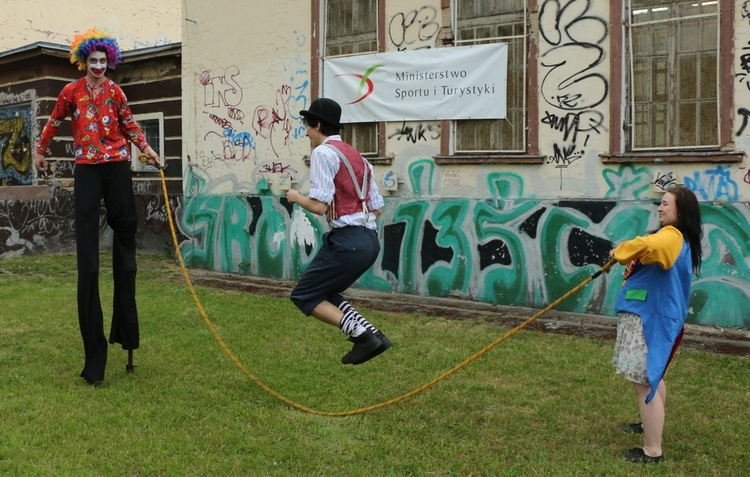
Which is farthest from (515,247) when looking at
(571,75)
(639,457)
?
(639,457)

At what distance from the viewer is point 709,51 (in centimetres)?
875

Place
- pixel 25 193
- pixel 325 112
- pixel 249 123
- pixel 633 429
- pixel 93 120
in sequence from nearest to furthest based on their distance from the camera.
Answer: pixel 633 429 → pixel 325 112 → pixel 93 120 → pixel 249 123 → pixel 25 193

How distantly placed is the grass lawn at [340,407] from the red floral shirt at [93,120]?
1.74 metres

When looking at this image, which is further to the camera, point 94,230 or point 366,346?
point 94,230

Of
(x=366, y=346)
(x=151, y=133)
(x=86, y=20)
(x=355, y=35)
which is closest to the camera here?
(x=366, y=346)

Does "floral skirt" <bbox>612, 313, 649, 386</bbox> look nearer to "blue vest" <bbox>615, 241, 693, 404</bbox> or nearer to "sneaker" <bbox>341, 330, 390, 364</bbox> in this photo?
"blue vest" <bbox>615, 241, 693, 404</bbox>

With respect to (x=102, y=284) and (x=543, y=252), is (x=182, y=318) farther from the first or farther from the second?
(x=543, y=252)

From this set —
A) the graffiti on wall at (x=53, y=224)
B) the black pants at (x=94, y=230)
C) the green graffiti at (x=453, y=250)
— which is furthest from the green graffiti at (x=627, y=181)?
the graffiti on wall at (x=53, y=224)

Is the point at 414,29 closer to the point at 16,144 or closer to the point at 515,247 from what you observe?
the point at 515,247

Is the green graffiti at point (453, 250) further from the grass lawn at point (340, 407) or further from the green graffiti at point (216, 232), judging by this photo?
the green graffiti at point (216, 232)

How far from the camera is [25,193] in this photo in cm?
1530

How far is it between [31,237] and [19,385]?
10.2 metres

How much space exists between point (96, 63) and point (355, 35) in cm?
595

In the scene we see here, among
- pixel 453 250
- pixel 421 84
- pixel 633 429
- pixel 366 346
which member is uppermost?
pixel 421 84
